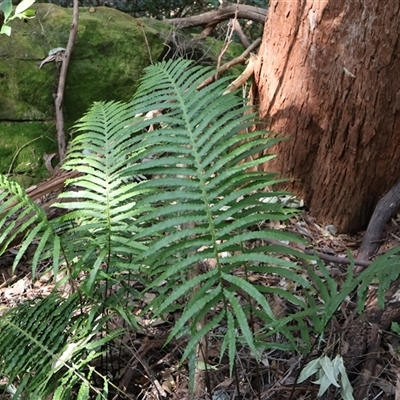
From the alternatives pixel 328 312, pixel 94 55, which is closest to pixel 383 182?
pixel 328 312

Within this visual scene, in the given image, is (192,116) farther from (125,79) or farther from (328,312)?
(125,79)

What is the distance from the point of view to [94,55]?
142 inches

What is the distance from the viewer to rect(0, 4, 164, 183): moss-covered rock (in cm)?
336

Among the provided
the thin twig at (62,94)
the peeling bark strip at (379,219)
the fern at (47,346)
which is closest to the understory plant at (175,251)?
the fern at (47,346)

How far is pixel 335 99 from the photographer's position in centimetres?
245

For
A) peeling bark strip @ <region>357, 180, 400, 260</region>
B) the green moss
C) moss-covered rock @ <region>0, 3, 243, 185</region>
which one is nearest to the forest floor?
peeling bark strip @ <region>357, 180, 400, 260</region>

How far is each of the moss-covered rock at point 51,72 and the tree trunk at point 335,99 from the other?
43.8 inches

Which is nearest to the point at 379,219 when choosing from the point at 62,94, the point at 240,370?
the point at 240,370

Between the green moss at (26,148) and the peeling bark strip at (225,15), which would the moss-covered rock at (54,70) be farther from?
the peeling bark strip at (225,15)

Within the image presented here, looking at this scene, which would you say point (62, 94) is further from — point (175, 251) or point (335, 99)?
point (175, 251)

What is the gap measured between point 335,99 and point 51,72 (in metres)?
1.95

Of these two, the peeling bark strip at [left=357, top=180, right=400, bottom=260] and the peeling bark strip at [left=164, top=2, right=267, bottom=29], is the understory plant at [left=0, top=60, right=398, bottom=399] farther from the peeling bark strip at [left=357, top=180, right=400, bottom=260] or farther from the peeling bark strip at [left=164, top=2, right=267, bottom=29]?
the peeling bark strip at [left=164, top=2, right=267, bottom=29]

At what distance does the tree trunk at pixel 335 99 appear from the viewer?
7.59 ft

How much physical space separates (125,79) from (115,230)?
2.02 meters
